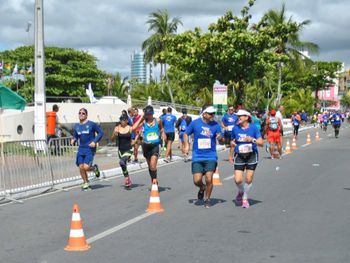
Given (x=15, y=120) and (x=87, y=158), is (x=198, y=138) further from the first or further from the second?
(x=15, y=120)

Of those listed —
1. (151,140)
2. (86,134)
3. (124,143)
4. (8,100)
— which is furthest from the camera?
(8,100)

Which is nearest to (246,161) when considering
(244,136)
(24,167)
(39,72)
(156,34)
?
(244,136)

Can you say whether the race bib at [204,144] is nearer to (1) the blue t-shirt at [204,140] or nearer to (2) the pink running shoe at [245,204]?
(1) the blue t-shirt at [204,140]

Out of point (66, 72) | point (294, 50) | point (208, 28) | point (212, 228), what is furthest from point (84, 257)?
point (66, 72)

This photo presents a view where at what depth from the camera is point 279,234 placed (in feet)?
24.3

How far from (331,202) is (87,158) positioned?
5064mm

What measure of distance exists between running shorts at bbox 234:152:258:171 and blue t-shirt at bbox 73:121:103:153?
3.59 m

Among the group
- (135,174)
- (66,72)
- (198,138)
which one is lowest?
(135,174)

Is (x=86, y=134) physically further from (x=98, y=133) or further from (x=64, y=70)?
(x=64, y=70)

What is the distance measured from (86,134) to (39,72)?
23.4 ft

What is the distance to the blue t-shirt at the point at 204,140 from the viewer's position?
9.55 m

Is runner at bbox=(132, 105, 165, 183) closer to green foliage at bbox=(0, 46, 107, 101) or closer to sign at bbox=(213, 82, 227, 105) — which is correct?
sign at bbox=(213, 82, 227, 105)

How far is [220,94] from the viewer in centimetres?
2592

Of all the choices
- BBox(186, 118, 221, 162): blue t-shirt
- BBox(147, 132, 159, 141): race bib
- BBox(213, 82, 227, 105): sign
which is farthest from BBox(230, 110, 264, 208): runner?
BBox(213, 82, 227, 105): sign
